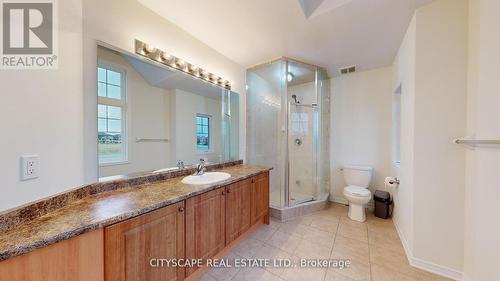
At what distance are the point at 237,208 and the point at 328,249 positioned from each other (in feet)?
3.60

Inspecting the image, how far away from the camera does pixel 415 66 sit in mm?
1666

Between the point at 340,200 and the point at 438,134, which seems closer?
the point at 438,134

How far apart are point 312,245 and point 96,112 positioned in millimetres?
2424

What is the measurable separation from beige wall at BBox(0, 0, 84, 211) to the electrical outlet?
0.02 m

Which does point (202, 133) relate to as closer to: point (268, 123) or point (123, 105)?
point (123, 105)

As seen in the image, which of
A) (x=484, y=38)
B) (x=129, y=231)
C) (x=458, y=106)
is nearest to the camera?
(x=129, y=231)

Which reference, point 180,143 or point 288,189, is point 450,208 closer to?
point 288,189

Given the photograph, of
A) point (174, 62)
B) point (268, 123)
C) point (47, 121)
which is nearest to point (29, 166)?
point (47, 121)

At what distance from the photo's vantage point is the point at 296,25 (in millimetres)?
1881

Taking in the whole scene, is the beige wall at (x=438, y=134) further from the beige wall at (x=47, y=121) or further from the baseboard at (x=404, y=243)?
the beige wall at (x=47, y=121)

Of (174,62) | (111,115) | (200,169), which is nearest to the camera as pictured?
(111,115)

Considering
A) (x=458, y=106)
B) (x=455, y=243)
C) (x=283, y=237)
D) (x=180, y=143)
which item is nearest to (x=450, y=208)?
(x=455, y=243)

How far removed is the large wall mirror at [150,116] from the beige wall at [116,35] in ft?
0.18

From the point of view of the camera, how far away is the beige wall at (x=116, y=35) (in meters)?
1.25
